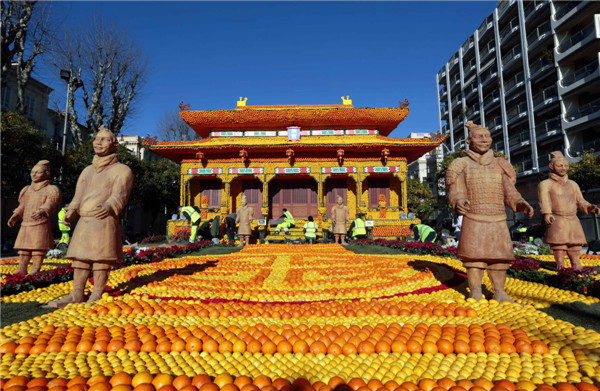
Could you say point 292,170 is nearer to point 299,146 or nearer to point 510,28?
point 299,146

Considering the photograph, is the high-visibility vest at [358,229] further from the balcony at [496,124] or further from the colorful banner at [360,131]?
the balcony at [496,124]

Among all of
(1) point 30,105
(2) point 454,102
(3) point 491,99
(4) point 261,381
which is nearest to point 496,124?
(3) point 491,99

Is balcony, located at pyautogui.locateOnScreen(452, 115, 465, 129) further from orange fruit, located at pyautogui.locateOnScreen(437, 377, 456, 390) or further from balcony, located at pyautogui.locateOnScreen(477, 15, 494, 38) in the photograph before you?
orange fruit, located at pyautogui.locateOnScreen(437, 377, 456, 390)

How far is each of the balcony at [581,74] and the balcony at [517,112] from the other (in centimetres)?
378

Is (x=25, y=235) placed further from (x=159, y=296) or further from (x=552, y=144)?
(x=552, y=144)

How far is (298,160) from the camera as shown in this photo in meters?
17.1

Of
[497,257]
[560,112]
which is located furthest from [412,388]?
[560,112]

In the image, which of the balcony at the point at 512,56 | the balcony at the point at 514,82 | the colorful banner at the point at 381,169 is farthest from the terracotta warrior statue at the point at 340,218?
the balcony at the point at 512,56

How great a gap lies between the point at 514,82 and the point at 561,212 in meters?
29.6

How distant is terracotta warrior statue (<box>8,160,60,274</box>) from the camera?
213 inches

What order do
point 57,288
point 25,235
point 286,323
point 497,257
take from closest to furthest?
point 286,323 → point 497,257 → point 57,288 → point 25,235

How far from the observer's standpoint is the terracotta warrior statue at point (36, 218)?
541 cm

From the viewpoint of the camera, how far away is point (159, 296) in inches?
175

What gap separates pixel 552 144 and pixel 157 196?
102 feet
